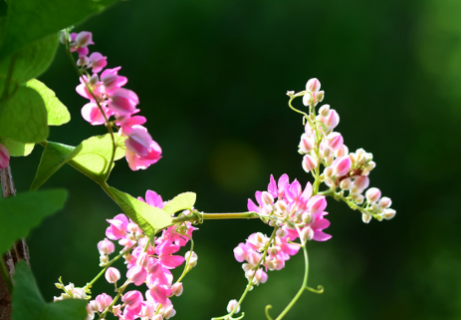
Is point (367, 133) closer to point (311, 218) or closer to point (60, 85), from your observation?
point (60, 85)

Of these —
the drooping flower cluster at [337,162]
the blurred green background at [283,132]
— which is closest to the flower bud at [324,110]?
the drooping flower cluster at [337,162]

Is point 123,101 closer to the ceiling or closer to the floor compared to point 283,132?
closer to the floor

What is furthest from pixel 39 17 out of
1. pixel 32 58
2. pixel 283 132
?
pixel 283 132

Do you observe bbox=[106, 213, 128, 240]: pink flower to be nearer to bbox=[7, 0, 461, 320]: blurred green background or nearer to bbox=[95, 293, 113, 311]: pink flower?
bbox=[95, 293, 113, 311]: pink flower

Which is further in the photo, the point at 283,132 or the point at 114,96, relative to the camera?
the point at 283,132

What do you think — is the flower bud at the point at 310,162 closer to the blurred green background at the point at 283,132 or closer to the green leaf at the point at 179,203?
the green leaf at the point at 179,203

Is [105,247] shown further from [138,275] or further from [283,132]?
[283,132]
